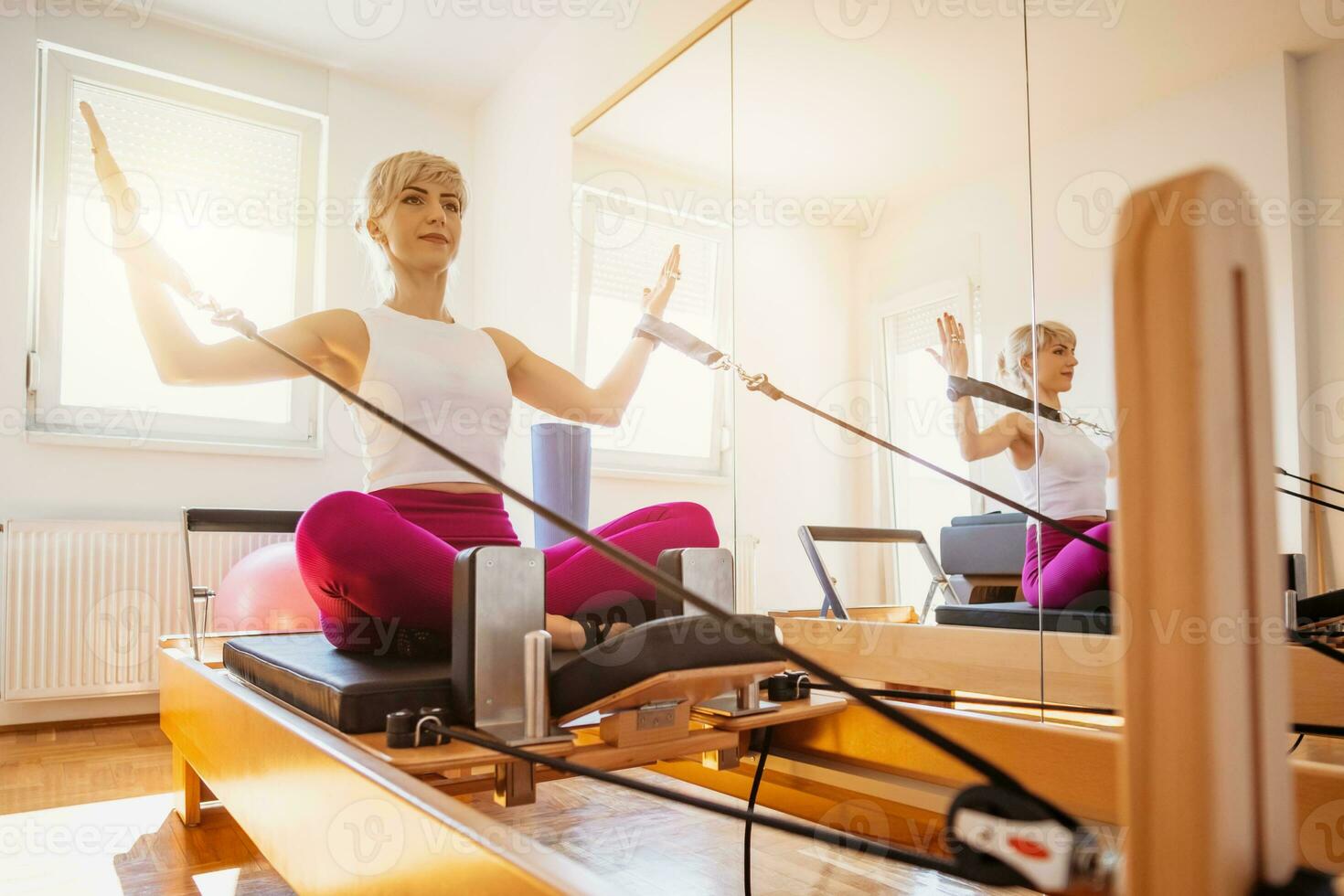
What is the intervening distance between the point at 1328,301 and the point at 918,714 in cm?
84

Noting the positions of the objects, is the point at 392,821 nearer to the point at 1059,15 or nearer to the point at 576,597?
the point at 576,597

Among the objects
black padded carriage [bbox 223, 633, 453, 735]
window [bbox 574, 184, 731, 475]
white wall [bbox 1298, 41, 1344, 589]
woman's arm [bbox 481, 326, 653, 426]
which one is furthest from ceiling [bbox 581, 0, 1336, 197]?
black padded carriage [bbox 223, 633, 453, 735]

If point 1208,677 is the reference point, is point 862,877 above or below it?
below

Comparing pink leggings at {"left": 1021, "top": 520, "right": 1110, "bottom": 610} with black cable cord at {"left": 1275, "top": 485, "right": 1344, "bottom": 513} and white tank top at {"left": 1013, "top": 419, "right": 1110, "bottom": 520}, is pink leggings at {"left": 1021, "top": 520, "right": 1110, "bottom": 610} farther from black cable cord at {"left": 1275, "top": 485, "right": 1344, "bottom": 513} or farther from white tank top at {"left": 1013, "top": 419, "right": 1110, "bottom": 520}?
black cable cord at {"left": 1275, "top": 485, "right": 1344, "bottom": 513}

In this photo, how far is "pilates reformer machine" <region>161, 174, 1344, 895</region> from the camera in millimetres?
383

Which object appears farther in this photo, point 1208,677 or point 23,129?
point 23,129

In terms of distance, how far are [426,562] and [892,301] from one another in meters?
1.37

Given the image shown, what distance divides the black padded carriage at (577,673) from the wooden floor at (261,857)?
564mm

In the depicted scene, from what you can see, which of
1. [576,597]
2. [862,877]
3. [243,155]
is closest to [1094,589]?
[862,877]

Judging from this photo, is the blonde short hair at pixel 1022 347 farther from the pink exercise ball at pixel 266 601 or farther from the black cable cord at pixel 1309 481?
the pink exercise ball at pixel 266 601

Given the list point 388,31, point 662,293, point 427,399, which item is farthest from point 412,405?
point 388,31

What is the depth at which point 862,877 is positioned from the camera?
1330 millimetres

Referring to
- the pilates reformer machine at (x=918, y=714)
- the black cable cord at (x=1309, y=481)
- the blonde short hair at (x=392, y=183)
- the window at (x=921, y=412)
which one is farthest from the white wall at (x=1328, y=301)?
the blonde short hair at (x=392, y=183)

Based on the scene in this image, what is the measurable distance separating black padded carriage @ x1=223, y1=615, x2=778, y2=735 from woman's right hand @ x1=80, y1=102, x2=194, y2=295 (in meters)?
0.63
